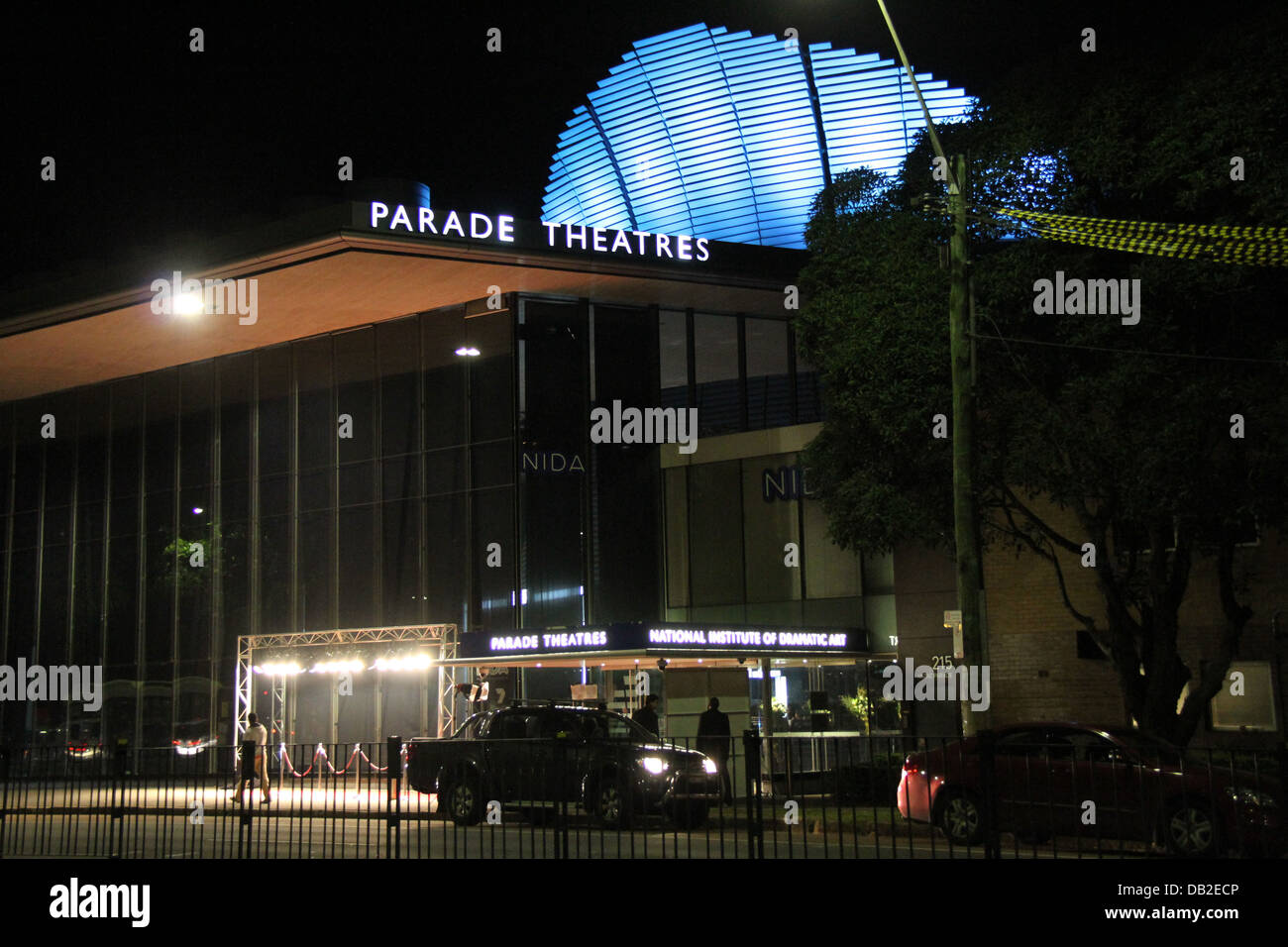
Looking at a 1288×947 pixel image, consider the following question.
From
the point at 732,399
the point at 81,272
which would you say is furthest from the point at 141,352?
the point at 732,399

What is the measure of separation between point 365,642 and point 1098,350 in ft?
56.7

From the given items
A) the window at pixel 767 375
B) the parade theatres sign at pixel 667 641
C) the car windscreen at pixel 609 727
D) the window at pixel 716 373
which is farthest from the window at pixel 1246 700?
the window at pixel 716 373

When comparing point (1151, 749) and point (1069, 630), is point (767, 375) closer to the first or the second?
point (1069, 630)

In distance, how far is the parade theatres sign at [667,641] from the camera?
24.1m

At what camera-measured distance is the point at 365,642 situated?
99.6 ft

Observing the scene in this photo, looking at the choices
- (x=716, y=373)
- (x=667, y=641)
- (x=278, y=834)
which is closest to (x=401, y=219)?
(x=716, y=373)

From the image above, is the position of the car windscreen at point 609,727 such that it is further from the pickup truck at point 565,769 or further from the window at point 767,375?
the window at point 767,375

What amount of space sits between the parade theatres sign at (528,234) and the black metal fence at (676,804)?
566 inches

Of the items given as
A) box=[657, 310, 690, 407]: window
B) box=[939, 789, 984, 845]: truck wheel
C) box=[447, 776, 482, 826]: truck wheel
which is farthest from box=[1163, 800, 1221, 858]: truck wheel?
box=[657, 310, 690, 407]: window

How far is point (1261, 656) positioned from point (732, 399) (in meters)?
14.4

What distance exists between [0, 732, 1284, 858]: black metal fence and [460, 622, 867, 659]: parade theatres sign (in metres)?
4.83

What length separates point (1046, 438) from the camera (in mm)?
19984

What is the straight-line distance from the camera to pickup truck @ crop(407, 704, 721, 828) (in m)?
12.9

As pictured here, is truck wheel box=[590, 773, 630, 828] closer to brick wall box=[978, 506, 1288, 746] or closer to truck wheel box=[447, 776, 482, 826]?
Result: truck wheel box=[447, 776, 482, 826]
